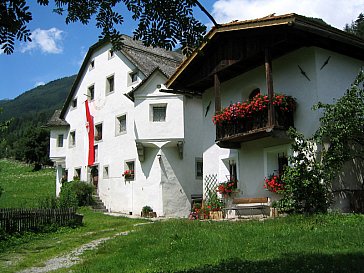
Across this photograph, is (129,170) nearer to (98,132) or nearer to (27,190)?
(98,132)

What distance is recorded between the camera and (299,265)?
7211 mm

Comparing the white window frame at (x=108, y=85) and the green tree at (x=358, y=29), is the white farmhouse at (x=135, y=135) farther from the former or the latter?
the green tree at (x=358, y=29)

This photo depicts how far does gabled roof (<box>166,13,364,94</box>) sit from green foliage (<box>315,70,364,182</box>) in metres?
→ 1.81

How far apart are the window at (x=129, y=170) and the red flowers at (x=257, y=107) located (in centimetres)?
1173

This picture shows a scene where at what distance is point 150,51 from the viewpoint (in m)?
31.2

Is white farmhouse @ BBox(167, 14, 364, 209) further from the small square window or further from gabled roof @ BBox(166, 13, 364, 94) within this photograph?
the small square window

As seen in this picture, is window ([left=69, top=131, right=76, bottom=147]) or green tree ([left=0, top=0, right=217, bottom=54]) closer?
green tree ([left=0, top=0, right=217, bottom=54])

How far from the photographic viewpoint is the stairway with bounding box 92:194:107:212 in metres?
27.6

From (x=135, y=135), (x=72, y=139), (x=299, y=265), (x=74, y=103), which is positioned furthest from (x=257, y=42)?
→ (x=72, y=139)

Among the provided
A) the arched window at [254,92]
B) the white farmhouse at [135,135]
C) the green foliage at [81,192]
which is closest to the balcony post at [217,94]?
the arched window at [254,92]

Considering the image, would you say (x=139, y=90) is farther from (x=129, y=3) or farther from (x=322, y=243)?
(x=129, y=3)

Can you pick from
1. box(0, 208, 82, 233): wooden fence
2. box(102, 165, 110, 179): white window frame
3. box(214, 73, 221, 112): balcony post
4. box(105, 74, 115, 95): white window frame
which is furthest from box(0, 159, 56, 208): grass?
box(214, 73, 221, 112): balcony post

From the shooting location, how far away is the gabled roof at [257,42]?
13458 mm

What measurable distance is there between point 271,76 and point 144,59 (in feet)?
50.3
